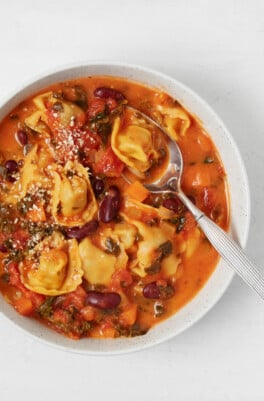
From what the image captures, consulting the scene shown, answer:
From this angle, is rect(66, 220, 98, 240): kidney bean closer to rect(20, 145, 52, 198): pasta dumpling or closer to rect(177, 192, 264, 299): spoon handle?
rect(20, 145, 52, 198): pasta dumpling

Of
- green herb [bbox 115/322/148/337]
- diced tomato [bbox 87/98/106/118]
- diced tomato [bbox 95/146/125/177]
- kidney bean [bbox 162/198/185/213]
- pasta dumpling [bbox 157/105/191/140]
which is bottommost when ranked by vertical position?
green herb [bbox 115/322/148/337]

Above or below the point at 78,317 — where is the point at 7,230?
above

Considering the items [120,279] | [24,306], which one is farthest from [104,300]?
[24,306]

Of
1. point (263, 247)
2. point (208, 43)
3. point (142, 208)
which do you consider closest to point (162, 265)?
point (142, 208)

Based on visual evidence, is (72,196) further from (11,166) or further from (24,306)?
(24,306)

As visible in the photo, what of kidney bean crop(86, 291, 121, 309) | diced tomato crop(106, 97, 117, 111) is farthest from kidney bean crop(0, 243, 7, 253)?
diced tomato crop(106, 97, 117, 111)

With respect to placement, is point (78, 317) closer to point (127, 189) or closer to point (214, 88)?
point (127, 189)
